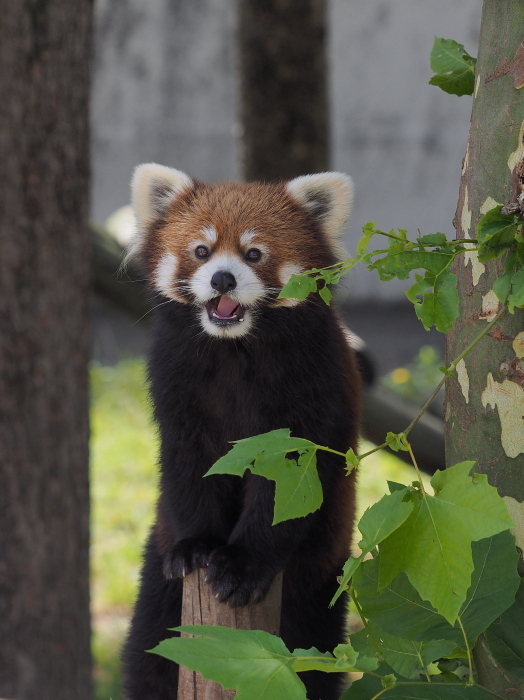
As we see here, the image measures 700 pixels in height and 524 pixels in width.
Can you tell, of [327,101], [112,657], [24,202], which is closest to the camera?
[24,202]

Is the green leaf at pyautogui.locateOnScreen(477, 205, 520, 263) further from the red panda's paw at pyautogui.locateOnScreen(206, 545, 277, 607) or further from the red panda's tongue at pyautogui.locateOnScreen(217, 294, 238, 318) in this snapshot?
the red panda's paw at pyautogui.locateOnScreen(206, 545, 277, 607)

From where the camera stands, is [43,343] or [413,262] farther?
[43,343]

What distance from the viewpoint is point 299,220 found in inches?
90.8

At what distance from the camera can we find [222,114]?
988 cm

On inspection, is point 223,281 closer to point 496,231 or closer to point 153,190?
point 153,190

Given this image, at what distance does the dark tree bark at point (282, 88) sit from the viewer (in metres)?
4.94

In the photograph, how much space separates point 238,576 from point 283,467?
654 millimetres

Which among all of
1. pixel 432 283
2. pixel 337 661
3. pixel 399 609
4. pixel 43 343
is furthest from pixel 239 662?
pixel 43 343

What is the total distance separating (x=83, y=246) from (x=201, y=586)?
5.89ft

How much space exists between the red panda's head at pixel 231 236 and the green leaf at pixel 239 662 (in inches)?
33.6

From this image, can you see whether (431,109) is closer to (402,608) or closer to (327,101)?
(327,101)

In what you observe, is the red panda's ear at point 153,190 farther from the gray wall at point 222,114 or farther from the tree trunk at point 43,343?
the gray wall at point 222,114

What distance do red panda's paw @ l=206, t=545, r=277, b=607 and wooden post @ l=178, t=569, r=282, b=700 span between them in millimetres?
16

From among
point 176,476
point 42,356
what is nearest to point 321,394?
point 176,476
